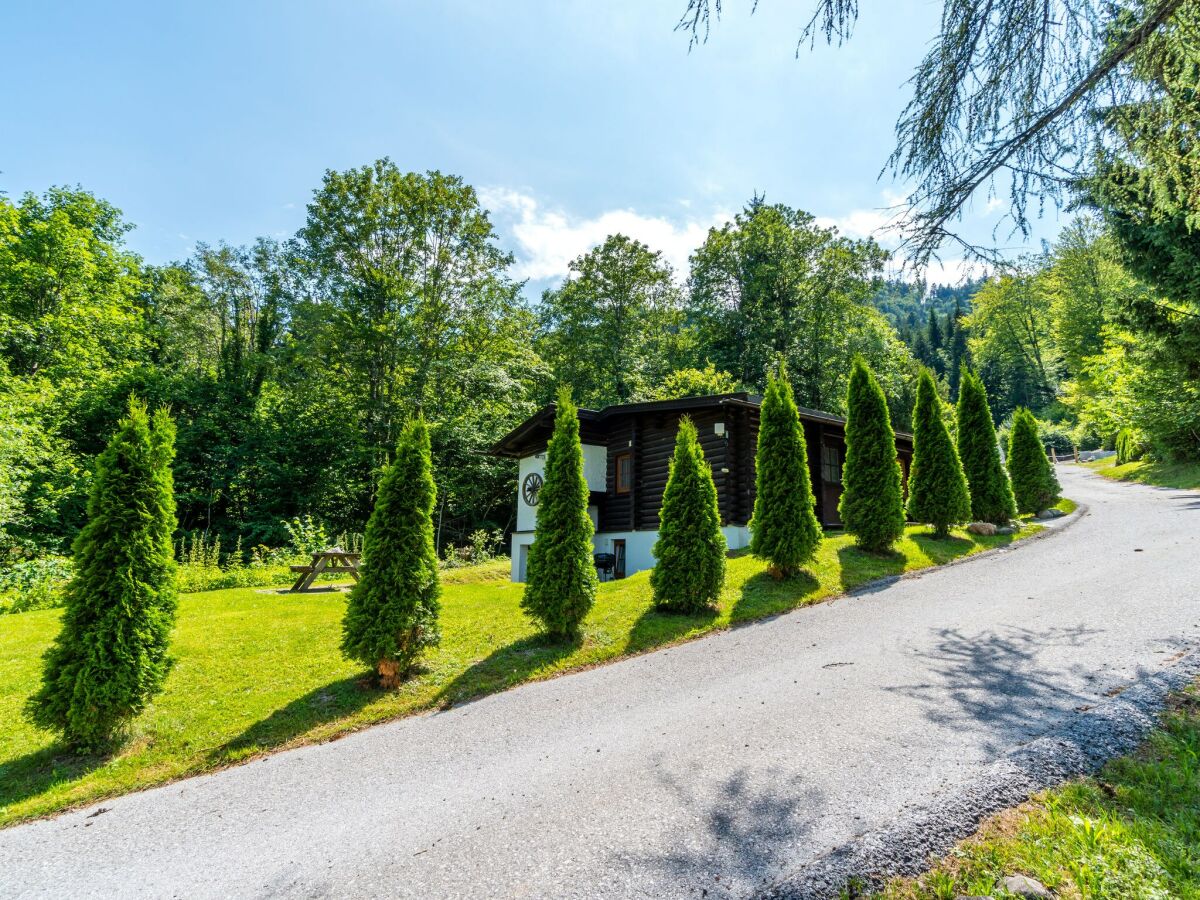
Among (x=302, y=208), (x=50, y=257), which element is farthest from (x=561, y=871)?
(x=50, y=257)

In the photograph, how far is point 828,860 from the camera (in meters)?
2.77

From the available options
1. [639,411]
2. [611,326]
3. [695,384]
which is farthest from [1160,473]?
[611,326]

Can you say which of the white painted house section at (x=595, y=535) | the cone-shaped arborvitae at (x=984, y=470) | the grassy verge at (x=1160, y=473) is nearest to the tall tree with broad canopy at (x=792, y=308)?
the grassy verge at (x=1160, y=473)

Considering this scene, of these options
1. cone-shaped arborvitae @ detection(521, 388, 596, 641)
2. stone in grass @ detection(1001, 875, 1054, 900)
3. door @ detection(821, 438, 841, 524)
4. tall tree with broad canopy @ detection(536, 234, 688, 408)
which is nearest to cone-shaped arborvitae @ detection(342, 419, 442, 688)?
cone-shaped arborvitae @ detection(521, 388, 596, 641)

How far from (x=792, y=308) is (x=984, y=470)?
16.8 metres

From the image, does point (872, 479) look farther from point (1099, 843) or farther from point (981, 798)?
point (1099, 843)

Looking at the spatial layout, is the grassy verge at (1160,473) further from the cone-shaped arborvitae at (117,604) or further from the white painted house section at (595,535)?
the cone-shaped arborvitae at (117,604)

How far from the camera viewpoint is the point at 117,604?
516cm

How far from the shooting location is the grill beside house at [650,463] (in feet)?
44.4

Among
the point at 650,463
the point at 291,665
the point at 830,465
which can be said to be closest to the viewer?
the point at 291,665

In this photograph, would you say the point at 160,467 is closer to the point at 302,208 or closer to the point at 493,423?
the point at 493,423

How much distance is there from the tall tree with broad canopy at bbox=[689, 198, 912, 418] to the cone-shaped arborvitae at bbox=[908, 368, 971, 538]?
1502 cm

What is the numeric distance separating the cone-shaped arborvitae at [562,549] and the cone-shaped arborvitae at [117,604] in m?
4.09

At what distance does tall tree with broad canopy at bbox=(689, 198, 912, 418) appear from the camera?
27516mm
